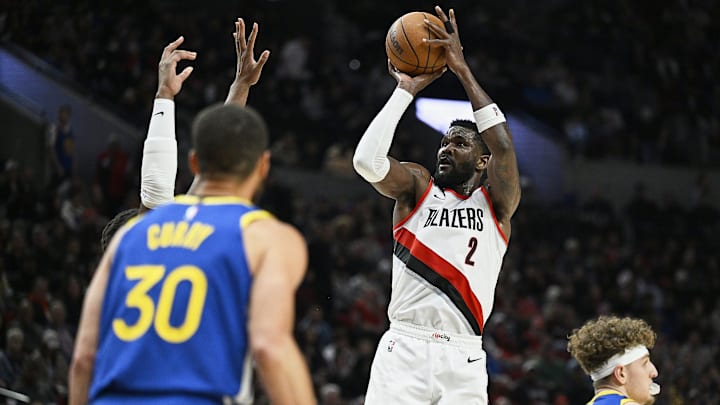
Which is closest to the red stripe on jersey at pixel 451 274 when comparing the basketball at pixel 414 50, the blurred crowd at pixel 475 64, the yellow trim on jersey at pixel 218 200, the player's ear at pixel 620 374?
the player's ear at pixel 620 374

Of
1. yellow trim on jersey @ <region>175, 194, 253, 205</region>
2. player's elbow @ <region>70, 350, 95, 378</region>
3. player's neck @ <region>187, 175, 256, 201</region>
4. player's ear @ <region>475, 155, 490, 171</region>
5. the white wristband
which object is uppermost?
the white wristband

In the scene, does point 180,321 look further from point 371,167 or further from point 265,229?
point 371,167

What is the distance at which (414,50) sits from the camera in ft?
19.6

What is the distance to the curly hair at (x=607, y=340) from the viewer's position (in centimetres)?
556

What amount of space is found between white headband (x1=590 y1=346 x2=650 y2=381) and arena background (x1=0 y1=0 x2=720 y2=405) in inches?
245

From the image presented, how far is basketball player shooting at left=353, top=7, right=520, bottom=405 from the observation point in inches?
231

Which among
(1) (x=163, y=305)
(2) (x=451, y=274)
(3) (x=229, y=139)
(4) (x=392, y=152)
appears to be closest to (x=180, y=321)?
(1) (x=163, y=305)

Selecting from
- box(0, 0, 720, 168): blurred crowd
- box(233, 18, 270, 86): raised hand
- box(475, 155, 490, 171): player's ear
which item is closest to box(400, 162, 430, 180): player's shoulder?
box(475, 155, 490, 171): player's ear

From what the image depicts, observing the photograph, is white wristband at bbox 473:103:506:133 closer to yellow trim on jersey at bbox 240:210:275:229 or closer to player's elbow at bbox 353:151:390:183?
player's elbow at bbox 353:151:390:183

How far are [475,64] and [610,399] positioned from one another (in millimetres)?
16787

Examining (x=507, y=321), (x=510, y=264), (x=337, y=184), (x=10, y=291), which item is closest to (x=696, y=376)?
(x=507, y=321)

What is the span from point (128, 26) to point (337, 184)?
4610 millimetres

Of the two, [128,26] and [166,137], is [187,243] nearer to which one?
[166,137]

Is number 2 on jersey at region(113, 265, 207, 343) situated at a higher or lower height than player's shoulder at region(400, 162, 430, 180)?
lower
